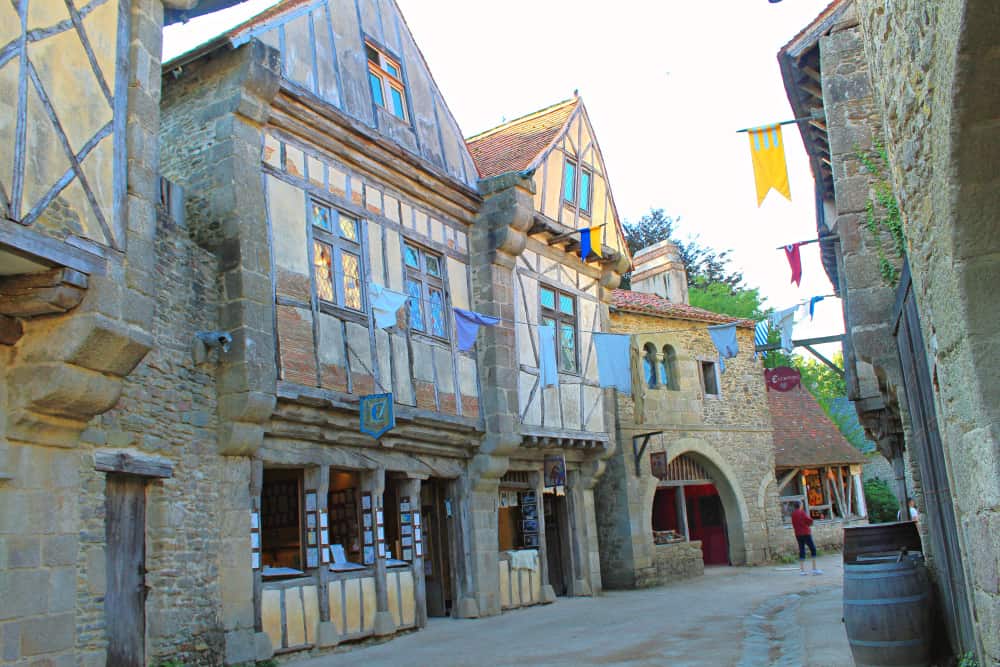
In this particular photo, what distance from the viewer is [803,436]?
24.0 meters

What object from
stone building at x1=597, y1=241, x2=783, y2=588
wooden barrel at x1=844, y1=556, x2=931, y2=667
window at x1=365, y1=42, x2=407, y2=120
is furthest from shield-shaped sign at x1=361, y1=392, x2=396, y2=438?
stone building at x1=597, y1=241, x2=783, y2=588

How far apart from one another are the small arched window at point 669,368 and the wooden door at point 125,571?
1287 centimetres

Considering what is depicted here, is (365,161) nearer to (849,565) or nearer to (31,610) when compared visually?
(31,610)

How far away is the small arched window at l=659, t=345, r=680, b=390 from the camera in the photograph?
1867cm

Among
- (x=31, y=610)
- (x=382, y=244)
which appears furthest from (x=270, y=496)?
(x=31, y=610)

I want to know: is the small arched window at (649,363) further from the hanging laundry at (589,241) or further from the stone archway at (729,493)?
the hanging laundry at (589,241)

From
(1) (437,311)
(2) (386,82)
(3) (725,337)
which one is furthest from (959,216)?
(3) (725,337)

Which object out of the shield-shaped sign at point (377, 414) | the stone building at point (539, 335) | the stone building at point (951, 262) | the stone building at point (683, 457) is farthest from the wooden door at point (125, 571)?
the stone building at point (683, 457)

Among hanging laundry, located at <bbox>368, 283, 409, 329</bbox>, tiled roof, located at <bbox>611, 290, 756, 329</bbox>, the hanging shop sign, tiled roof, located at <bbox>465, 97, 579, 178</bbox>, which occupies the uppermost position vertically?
tiled roof, located at <bbox>465, 97, 579, 178</bbox>

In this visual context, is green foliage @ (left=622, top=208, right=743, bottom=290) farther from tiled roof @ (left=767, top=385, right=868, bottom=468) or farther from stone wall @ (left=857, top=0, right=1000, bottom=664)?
stone wall @ (left=857, top=0, right=1000, bottom=664)

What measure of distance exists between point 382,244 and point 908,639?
7.25 metres

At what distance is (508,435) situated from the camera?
12.3 meters

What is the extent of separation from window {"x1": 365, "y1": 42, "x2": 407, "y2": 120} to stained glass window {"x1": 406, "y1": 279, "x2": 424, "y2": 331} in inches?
89.6

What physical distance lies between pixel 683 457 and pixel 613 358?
6484mm
